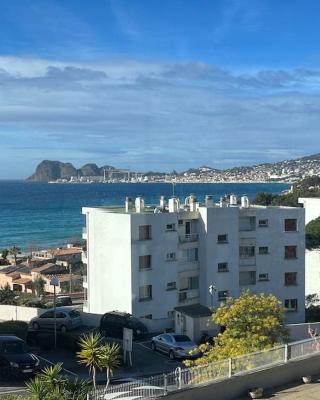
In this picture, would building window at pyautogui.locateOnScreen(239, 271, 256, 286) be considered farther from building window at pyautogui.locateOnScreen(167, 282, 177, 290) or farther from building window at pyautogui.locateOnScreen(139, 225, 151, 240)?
building window at pyautogui.locateOnScreen(139, 225, 151, 240)

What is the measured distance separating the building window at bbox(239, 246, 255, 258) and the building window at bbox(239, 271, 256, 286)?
4.12ft

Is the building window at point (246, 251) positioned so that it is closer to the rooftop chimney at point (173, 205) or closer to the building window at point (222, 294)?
the building window at point (222, 294)

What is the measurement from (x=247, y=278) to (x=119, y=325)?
51.4ft

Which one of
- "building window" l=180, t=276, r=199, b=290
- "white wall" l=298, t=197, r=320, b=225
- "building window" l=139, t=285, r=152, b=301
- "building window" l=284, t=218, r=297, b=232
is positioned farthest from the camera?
"white wall" l=298, t=197, r=320, b=225

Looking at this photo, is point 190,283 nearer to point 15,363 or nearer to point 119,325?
point 119,325

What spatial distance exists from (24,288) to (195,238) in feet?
135

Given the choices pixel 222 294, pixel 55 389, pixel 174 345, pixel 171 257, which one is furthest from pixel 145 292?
pixel 55 389

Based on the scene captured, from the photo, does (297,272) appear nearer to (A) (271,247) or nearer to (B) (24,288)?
(A) (271,247)

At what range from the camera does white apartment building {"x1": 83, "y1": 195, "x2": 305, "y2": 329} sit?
41.7m

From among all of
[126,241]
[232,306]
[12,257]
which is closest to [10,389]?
[232,306]

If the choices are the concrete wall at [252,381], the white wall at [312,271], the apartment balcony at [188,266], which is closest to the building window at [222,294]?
the apartment balcony at [188,266]

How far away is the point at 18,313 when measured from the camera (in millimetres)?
39125

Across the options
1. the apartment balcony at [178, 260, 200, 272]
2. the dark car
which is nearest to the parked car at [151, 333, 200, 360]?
the dark car

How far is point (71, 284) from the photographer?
7625cm
